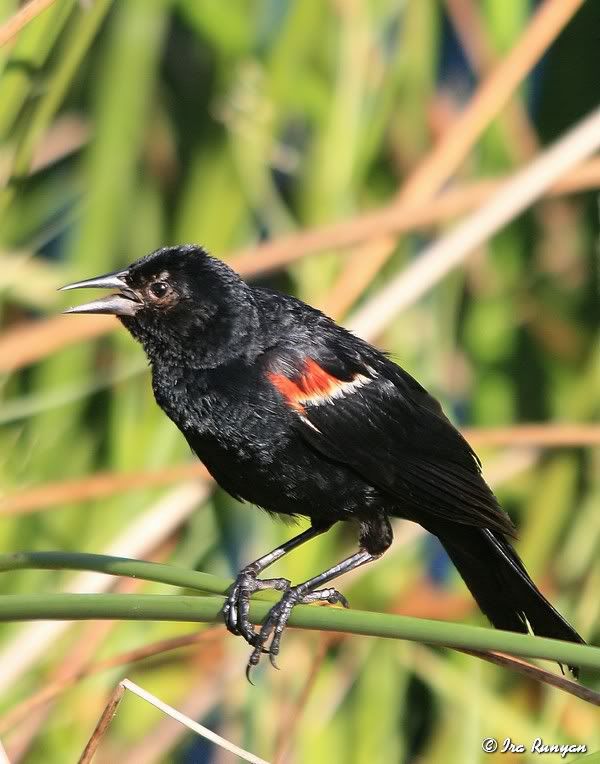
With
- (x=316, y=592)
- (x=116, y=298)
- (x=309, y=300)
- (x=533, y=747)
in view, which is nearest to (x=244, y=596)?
(x=316, y=592)

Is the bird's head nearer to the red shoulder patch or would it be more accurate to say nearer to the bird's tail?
the red shoulder patch

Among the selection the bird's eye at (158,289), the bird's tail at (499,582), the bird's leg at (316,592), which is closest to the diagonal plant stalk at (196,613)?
the bird's leg at (316,592)

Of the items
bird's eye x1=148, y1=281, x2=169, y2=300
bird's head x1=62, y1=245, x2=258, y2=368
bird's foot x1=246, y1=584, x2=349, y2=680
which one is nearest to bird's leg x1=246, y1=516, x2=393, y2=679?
bird's foot x1=246, y1=584, x2=349, y2=680

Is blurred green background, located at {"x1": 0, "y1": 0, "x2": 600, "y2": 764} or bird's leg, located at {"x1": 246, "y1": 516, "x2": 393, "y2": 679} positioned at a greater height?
blurred green background, located at {"x1": 0, "y1": 0, "x2": 600, "y2": 764}

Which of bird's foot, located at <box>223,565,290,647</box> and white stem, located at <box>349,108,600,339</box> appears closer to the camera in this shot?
bird's foot, located at <box>223,565,290,647</box>

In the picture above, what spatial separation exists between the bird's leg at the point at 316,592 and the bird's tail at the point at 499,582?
11 centimetres

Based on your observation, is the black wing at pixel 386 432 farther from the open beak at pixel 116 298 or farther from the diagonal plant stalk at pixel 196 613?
the diagonal plant stalk at pixel 196 613

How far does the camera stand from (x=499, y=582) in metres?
1.99

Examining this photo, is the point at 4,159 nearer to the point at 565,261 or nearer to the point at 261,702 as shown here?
the point at 261,702

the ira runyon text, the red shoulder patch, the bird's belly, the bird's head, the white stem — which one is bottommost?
the ira runyon text

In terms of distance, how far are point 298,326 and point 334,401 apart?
169 mm

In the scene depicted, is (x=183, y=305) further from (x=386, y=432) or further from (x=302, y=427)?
(x=386, y=432)

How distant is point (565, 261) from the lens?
279 cm

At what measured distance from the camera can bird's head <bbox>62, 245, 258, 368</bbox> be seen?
79.0 inches
